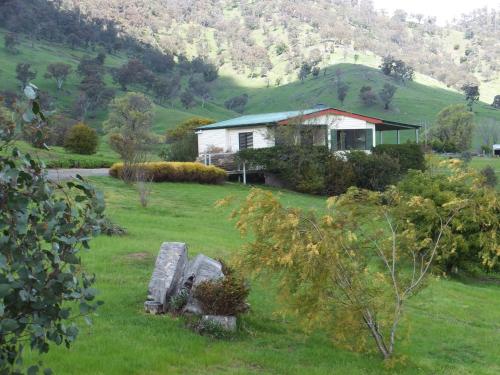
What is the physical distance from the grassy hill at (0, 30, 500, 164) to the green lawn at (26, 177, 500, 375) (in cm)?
8222

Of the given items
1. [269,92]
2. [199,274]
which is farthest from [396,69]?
[199,274]

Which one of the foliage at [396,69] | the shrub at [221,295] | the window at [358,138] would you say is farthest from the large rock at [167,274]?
the foliage at [396,69]

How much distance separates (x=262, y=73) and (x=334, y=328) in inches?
6998

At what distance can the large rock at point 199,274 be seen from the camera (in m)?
9.93

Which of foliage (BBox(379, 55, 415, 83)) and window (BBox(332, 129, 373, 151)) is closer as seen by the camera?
window (BBox(332, 129, 373, 151))

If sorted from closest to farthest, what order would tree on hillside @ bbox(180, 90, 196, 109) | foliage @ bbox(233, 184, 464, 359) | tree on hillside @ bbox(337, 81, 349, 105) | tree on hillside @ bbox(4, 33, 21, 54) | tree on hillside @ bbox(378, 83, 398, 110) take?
foliage @ bbox(233, 184, 464, 359) → tree on hillside @ bbox(4, 33, 21, 54) → tree on hillside @ bbox(180, 90, 196, 109) → tree on hillside @ bbox(378, 83, 398, 110) → tree on hillside @ bbox(337, 81, 349, 105)

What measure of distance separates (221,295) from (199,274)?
0.91 meters

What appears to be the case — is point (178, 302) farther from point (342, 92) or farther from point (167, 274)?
point (342, 92)

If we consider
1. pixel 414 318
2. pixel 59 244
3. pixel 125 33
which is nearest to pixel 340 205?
pixel 414 318

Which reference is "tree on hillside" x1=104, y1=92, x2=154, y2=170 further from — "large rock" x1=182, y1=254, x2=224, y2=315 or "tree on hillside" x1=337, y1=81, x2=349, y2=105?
"tree on hillside" x1=337, y1=81, x2=349, y2=105

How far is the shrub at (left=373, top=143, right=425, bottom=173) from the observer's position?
45.2 metres

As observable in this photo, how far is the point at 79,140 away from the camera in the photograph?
4900 centimetres

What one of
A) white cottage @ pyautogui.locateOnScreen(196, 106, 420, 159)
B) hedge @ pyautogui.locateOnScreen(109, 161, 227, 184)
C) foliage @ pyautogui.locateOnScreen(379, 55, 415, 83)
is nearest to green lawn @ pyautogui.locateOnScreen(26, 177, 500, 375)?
hedge @ pyautogui.locateOnScreen(109, 161, 227, 184)

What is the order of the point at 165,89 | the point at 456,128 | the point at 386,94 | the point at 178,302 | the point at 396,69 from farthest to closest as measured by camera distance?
the point at 396,69, the point at 386,94, the point at 165,89, the point at 456,128, the point at 178,302
